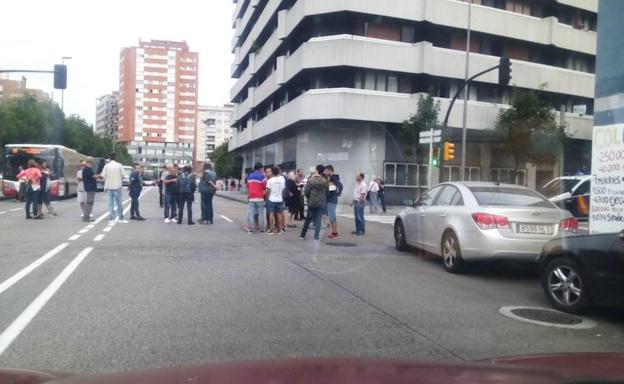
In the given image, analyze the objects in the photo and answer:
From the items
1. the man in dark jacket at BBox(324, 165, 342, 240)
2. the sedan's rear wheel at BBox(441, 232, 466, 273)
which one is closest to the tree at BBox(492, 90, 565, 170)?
the man in dark jacket at BBox(324, 165, 342, 240)

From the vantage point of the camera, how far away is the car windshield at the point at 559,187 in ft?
58.1

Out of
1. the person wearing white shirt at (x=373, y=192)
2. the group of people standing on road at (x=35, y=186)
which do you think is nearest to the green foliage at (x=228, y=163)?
the person wearing white shirt at (x=373, y=192)

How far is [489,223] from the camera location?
327 inches

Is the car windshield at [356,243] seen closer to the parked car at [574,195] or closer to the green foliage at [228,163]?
the parked car at [574,195]

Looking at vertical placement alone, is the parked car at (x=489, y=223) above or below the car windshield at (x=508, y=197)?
below

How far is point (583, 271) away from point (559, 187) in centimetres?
1308

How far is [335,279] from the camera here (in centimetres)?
801

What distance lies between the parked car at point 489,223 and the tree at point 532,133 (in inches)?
863

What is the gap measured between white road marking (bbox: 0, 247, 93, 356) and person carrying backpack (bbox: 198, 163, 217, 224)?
22.5 feet

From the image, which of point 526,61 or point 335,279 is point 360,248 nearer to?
point 335,279

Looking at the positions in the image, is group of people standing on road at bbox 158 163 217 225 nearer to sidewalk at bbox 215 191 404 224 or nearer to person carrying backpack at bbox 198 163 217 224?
person carrying backpack at bbox 198 163 217 224

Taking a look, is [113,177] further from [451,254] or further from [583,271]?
[583,271]

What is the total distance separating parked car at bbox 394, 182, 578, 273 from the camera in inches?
324

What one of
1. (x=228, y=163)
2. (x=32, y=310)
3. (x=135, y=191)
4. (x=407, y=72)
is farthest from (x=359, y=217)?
(x=228, y=163)
